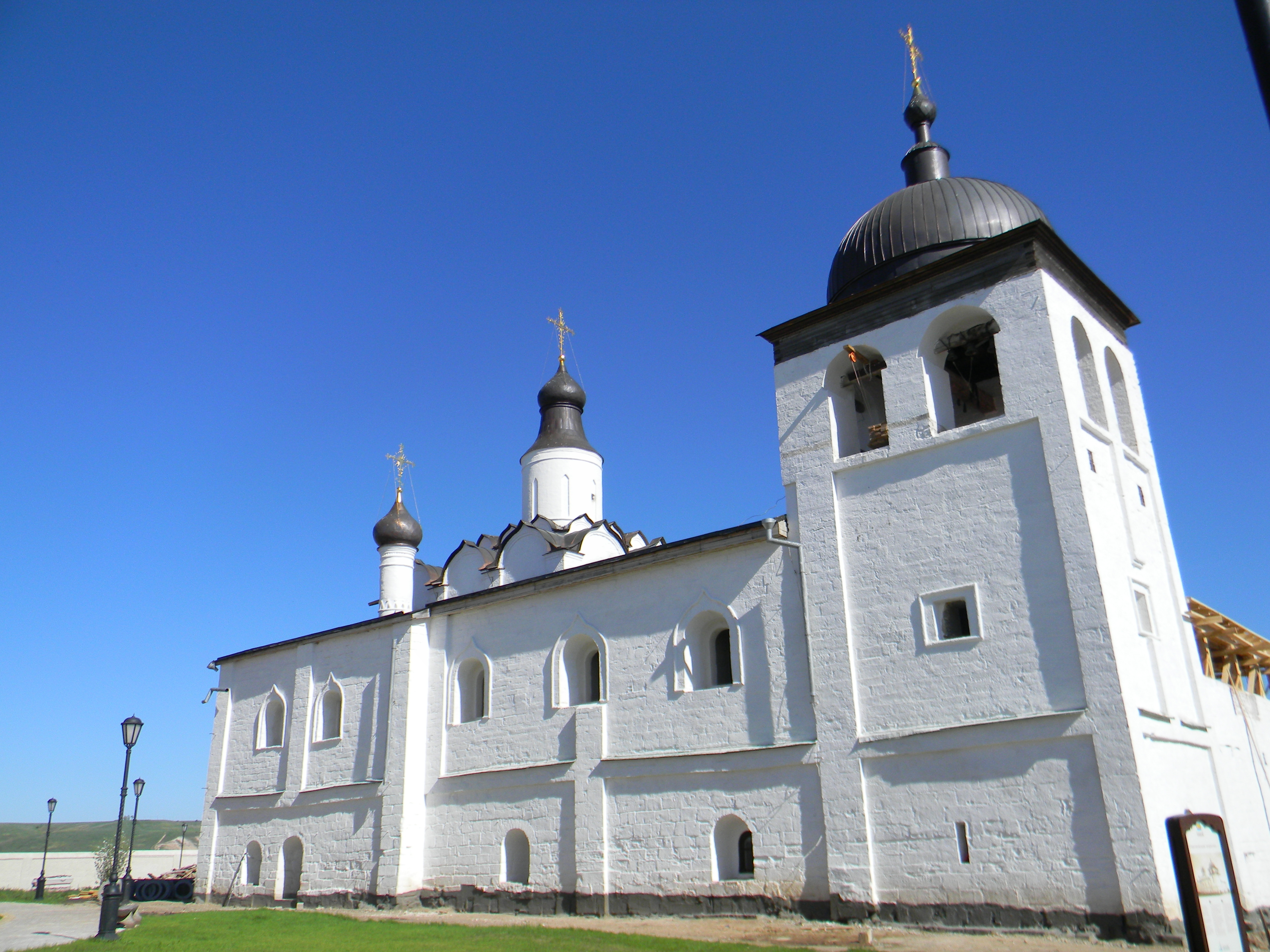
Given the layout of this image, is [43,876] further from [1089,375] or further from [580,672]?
[1089,375]

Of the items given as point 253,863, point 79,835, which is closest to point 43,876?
point 253,863

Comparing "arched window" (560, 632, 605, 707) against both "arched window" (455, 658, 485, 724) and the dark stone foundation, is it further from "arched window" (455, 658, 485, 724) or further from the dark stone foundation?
the dark stone foundation

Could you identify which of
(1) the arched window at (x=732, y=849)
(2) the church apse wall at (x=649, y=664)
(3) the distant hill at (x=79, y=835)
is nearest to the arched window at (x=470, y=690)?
(2) the church apse wall at (x=649, y=664)

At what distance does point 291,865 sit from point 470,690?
5583 millimetres

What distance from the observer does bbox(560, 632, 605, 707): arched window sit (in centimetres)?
1608

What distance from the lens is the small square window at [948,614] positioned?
1209 cm

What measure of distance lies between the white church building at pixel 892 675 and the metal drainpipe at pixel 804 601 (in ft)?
0.15

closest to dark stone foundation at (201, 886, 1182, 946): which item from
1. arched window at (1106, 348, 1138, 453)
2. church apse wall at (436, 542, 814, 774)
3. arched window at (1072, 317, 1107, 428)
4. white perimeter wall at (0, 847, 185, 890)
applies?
church apse wall at (436, 542, 814, 774)

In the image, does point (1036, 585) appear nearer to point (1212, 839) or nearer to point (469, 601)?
point (1212, 839)

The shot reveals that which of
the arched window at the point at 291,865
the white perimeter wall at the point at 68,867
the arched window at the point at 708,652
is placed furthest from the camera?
the white perimeter wall at the point at 68,867

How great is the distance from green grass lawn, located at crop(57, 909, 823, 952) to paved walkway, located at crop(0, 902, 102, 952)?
58cm

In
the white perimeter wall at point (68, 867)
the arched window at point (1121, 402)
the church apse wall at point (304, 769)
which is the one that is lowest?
the white perimeter wall at point (68, 867)

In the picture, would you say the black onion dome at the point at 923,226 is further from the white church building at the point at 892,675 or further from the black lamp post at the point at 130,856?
the black lamp post at the point at 130,856

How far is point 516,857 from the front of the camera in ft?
52.7
